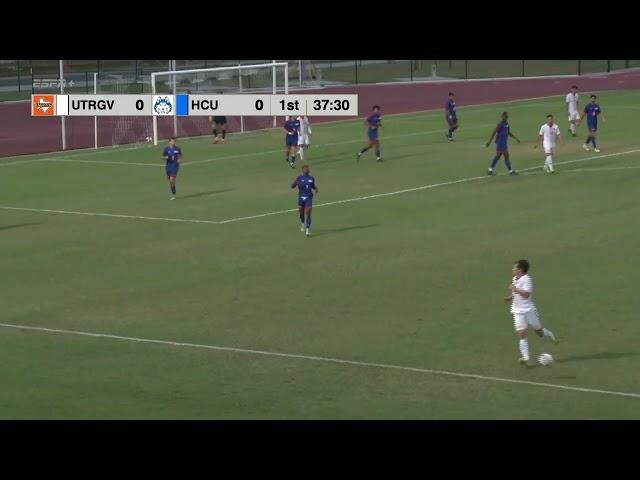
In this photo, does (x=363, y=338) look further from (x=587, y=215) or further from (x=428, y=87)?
(x=428, y=87)

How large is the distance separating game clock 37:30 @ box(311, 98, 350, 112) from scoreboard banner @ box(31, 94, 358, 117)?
4055mm

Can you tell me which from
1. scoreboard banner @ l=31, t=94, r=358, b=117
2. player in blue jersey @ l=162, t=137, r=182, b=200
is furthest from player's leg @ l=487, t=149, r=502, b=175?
scoreboard banner @ l=31, t=94, r=358, b=117

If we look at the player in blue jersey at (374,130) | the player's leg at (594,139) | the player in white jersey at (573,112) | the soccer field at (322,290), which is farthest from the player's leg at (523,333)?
the player in white jersey at (573,112)

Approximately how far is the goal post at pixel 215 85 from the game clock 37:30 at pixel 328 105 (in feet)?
7.09

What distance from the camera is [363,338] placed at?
2294cm

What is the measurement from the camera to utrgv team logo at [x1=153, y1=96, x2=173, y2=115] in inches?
2480

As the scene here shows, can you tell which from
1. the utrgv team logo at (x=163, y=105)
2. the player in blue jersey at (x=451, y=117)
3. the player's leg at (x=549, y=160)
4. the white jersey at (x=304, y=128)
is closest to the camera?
the player's leg at (x=549, y=160)

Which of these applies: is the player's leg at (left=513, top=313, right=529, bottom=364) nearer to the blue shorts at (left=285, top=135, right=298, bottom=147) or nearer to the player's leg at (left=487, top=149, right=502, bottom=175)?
the player's leg at (left=487, top=149, right=502, bottom=175)

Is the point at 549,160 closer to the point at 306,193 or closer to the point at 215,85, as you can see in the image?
the point at 306,193

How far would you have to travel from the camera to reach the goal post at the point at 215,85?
62228mm

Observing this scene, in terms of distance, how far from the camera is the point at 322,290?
27.4 meters

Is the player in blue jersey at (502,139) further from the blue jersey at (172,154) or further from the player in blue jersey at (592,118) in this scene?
the blue jersey at (172,154)

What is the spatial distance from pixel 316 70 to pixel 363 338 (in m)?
84.2
